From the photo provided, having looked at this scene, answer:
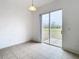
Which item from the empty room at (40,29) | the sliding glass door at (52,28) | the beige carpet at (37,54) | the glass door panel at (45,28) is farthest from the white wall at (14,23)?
the sliding glass door at (52,28)

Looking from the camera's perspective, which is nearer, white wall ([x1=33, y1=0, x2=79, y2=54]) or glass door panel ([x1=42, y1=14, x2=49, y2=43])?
white wall ([x1=33, y1=0, x2=79, y2=54])

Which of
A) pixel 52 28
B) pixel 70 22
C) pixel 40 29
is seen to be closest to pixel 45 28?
pixel 40 29

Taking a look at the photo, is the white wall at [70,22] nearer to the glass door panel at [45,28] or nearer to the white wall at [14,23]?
the glass door panel at [45,28]

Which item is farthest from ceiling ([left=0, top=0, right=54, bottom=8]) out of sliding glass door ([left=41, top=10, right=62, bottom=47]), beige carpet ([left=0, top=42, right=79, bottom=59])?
beige carpet ([left=0, top=42, right=79, bottom=59])

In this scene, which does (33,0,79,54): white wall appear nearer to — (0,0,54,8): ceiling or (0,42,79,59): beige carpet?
(0,42,79,59): beige carpet

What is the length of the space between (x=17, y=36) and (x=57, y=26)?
2.65 m

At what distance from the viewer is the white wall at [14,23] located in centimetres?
402

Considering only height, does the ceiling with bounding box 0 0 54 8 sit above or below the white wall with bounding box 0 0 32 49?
above

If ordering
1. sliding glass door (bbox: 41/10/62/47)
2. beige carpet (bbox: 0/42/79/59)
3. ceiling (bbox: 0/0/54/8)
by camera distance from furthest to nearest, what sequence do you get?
sliding glass door (bbox: 41/10/62/47)
ceiling (bbox: 0/0/54/8)
beige carpet (bbox: 0/42/79/59)

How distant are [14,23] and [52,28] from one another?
2.40 metres

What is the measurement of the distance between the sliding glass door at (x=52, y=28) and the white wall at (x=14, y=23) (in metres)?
1.24

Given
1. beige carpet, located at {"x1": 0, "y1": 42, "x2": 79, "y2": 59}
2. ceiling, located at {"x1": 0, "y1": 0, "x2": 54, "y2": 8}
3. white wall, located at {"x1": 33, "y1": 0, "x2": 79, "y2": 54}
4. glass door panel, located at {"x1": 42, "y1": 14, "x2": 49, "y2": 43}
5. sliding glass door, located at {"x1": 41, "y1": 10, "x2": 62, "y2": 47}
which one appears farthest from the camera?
glass door panel, located at {"x1": 42, "y1": 14, "x2": 49, "y2": 43}

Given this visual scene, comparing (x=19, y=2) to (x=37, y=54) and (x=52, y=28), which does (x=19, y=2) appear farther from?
(x=37, y=54)

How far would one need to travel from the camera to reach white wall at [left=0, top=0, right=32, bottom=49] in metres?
4.02
